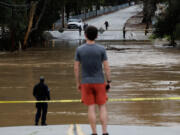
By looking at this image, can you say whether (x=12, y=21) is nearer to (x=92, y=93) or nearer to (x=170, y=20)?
(x=170, y=20)

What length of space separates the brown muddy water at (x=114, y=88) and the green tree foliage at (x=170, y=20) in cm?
1055

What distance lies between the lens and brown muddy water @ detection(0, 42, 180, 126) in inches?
558

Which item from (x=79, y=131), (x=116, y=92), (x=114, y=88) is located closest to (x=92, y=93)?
(x=79, y=131)

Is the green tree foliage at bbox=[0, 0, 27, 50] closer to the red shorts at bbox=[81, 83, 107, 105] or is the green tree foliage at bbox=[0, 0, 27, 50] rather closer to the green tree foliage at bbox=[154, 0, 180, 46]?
the green tree foliage at bbox=[154, 0, 180, 46]

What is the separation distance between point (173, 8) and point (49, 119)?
111 feet

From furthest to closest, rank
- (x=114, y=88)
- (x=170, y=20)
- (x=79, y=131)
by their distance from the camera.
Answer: (x=170, y=20) < (x=114, y=88) < (x=79, y=131)

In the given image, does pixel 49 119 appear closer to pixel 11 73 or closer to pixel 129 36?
pixel 11 73

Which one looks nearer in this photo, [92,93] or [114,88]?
[92,93]

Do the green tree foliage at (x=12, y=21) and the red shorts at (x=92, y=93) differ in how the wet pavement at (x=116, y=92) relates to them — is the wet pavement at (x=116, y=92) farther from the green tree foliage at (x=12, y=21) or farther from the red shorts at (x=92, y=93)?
the green tree foliage at (x=12, y=21)

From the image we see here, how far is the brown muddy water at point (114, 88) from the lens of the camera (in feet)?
46.5

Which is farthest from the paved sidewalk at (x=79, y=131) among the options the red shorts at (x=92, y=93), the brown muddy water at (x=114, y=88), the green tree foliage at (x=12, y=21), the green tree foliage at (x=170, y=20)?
the green tree foliage at (x=170, y=20)

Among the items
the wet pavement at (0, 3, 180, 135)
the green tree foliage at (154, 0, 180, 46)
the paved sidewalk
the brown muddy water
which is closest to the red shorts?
the paved sidewalk

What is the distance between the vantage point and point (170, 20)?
47.4 metres

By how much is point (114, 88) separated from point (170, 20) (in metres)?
27.8
